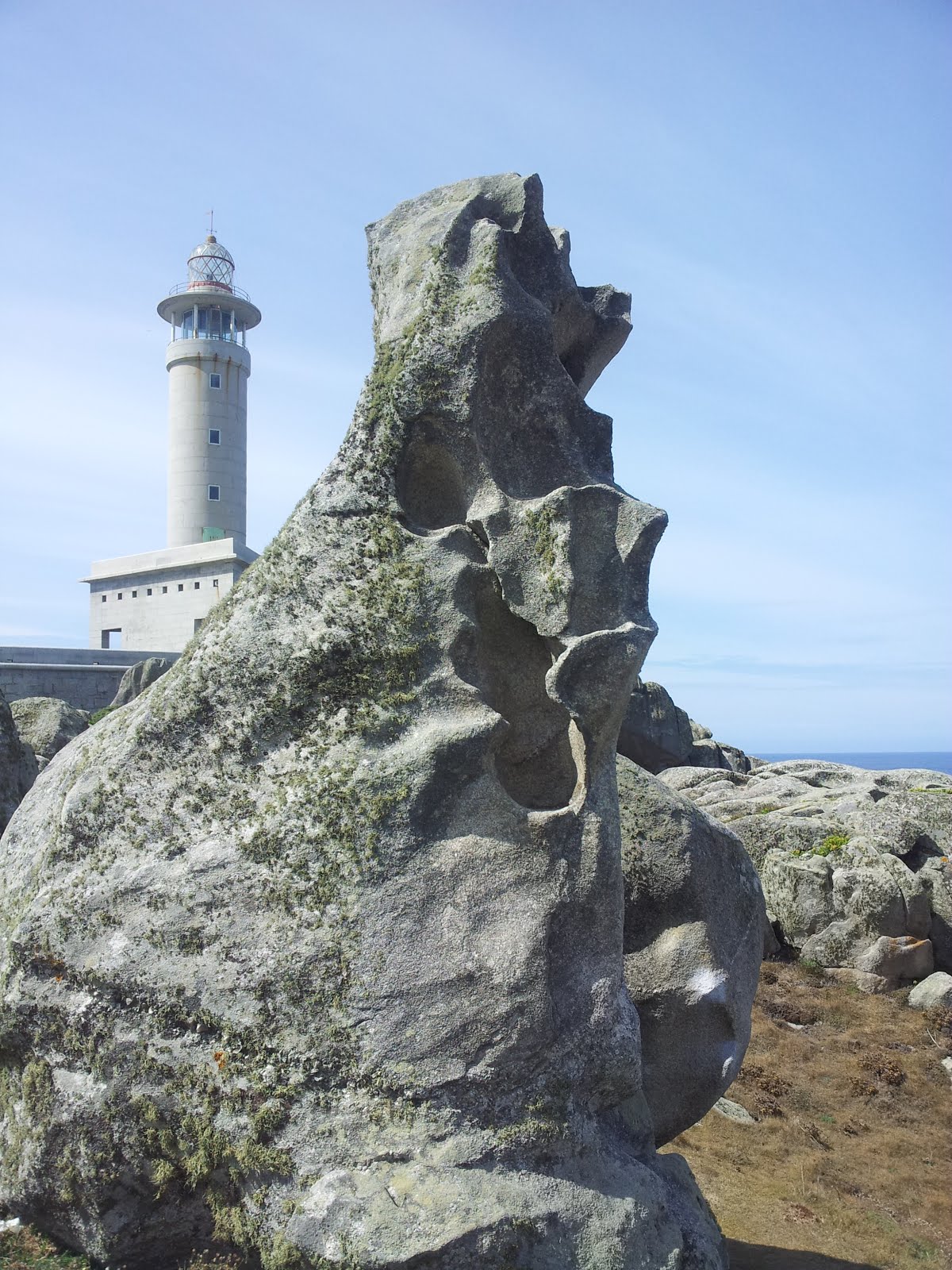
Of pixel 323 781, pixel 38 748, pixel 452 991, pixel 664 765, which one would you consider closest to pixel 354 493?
pixel 323 781

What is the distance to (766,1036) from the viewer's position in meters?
11.9

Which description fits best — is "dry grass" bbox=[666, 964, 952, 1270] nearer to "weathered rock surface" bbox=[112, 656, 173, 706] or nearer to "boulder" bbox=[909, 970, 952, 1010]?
"boulder" bbox=[909, 970, 952, 1010]

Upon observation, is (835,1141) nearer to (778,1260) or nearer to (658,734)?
(778,1260)

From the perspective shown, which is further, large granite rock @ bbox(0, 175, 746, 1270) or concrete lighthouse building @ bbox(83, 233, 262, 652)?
concrete lighthouse building @ bbox(83, 233, 262, 652)

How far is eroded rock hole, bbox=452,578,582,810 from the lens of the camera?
17.4ft

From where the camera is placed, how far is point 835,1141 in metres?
9.33

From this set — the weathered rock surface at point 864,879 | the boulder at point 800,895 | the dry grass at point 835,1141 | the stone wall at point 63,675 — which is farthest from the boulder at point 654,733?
the stone wall at point 63,675

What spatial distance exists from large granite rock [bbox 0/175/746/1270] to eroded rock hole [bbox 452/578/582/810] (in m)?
0.02

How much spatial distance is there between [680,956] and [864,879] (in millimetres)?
9186

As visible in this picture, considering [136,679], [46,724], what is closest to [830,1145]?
[46,724]

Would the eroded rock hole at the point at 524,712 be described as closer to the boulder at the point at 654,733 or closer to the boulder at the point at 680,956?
the boulder at the point at 680,956

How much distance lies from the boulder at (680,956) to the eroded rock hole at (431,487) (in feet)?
7.33

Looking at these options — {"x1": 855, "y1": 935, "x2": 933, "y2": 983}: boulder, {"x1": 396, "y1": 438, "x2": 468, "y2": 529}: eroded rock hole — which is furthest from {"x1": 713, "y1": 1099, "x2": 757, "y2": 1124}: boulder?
{"x1": 396, "y1": 438, "x2": 468, "y2": 529}: eroded rock hole

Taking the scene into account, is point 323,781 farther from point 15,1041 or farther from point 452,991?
point 15,1041
